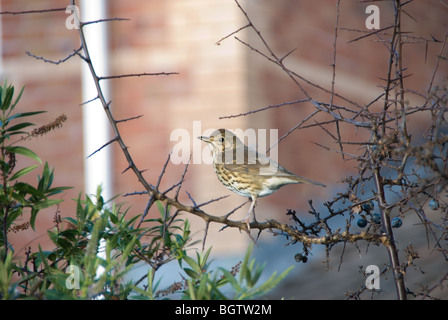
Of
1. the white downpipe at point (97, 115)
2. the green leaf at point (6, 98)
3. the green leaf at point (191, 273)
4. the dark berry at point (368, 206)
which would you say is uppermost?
the white downpipe at point (97, 115)

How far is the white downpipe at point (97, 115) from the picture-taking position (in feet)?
22.2

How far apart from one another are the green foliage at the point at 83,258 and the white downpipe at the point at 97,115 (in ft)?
16.1

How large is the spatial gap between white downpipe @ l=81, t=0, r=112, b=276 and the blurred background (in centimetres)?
4

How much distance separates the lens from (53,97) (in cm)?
748

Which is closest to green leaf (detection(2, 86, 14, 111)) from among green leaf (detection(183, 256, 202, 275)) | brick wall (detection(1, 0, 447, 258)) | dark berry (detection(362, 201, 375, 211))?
green leaf (detection(183, 256, 202, 275))

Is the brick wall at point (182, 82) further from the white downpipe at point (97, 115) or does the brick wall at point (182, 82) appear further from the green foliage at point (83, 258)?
the green foliage at point (83, 258)

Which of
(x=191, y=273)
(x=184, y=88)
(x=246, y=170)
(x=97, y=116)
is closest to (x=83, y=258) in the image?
(x=191, y=273)

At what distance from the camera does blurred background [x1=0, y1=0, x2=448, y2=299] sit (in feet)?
21.2

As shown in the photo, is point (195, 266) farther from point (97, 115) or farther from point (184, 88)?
point (97, 115)

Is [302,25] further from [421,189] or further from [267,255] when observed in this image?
[421,189]

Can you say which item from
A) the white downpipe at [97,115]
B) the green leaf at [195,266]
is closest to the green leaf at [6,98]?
the green leaf at [195,266]

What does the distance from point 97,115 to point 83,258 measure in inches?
217

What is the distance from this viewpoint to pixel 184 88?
672 cm

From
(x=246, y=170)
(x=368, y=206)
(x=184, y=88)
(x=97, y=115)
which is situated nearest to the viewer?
(x=368, y=206)
